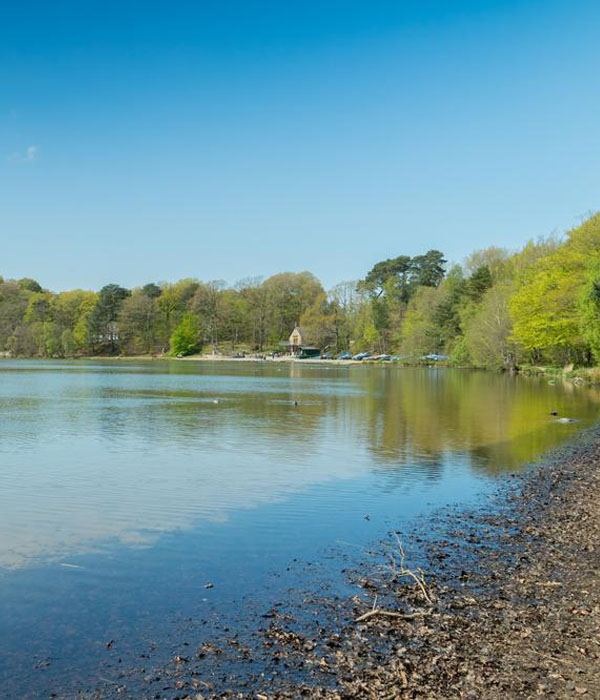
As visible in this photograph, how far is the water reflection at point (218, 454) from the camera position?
1423 centimetres

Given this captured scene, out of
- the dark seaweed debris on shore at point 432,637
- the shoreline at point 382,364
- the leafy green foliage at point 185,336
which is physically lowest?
the dark seaweed debris on shore at point 432,637

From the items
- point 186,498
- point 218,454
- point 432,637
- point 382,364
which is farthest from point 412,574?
point 382,364

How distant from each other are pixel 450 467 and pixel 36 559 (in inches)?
524

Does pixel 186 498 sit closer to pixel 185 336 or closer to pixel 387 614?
pixel 387 614

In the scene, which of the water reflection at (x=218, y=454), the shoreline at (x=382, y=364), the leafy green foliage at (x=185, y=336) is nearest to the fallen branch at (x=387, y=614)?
the water reflection at (x=218, y=454)

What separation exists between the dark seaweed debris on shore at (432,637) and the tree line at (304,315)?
228ft

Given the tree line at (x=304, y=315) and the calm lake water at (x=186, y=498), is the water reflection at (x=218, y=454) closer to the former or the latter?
the calm lake water at (x=186, y=498)

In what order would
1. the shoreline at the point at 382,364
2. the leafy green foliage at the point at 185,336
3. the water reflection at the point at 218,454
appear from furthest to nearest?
the leafy green foliage at the point at 185,336 → the shoreline at the point at 382,364 → the water reflection at the point at 218,454

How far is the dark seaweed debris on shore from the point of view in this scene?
673cm

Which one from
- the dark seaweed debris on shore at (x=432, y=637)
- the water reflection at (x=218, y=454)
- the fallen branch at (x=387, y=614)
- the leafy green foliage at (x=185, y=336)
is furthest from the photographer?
the leafy green foliage at (x=185, y=336)

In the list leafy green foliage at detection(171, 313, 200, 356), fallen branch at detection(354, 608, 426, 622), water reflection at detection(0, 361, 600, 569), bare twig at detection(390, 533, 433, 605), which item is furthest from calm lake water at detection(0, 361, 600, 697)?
leafy green foliage at detection(171, 313, 200, 356)

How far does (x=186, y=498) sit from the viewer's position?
53.1ft

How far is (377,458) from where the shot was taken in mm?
22031

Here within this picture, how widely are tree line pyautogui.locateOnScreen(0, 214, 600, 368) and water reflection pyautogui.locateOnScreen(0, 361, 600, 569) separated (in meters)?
45.7
